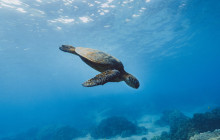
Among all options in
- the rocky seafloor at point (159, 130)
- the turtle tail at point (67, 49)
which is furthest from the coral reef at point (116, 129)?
the turtle tail at point (67, 49)

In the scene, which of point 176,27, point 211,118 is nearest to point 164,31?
point 176,27

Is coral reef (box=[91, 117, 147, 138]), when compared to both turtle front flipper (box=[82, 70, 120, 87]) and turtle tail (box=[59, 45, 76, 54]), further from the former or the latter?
turtle front flipper (box=[82, 70, 120, 87])

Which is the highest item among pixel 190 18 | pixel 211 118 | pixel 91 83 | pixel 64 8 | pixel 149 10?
pixel 190 18

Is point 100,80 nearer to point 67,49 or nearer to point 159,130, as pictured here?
point 67,49

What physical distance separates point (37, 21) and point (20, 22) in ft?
6.76

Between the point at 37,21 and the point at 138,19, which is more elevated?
the point at 138,19

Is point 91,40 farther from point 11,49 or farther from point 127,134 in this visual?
point 127,134

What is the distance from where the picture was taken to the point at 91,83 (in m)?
2.70

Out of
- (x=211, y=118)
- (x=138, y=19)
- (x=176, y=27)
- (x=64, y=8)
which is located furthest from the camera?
(x=176, y=27)

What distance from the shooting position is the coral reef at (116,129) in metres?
14.7

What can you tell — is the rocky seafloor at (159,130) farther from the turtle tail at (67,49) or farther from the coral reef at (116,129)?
the turtle tail at (67,49)

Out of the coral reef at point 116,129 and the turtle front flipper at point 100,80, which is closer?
the turtle front flipper at point 100,80

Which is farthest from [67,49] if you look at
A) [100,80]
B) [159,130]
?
[159,130]

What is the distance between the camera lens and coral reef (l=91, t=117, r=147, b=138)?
14.7 meters
